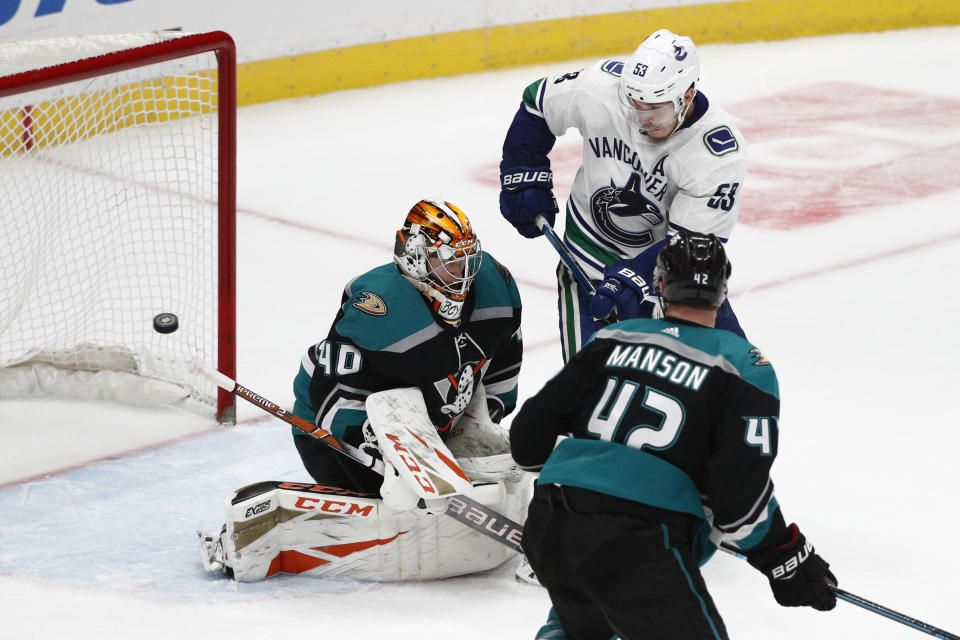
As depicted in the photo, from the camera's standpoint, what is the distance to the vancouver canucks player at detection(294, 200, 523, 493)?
2842 mm

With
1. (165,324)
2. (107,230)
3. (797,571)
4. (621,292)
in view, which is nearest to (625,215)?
(621,292)

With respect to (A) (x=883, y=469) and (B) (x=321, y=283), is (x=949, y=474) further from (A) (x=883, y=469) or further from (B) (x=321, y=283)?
(B) (x=321, y=283)

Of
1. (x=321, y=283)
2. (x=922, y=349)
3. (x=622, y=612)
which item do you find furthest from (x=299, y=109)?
(x=622, y=612)

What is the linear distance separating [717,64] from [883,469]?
4.65m

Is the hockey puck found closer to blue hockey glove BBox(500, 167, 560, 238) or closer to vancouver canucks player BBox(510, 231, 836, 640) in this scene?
blue hockey glove BBox(500, 167, 560, 238)

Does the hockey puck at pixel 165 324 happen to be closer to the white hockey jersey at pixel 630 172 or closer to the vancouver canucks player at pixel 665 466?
the white hockey jersey at pixel 630 172

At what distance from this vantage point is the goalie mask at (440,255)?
2822 mm

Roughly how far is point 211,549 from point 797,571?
1.38 metres

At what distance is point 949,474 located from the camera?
141 inches

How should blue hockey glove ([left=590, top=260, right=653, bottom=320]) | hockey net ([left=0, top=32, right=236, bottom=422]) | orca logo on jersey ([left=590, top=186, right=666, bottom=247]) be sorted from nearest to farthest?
1. blue hockey glove ([left=590, top=260, right=653, bottom=320])
2. orca logo on jersey ([left=590, top=186, right=666, bottom=247])
3. hockey net ([left=0, top=32, right=236, bottom=422])

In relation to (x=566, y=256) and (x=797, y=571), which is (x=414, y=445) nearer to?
(x=566, y=256)

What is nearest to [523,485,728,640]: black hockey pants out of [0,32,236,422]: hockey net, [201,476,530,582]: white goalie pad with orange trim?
[201,476,530,582]: white goalie pad with orange trim

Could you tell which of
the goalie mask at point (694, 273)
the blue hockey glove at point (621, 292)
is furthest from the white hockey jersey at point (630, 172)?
the goalie mask at point (694, 273)

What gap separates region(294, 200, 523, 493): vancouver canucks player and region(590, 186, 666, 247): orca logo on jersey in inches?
13.6
